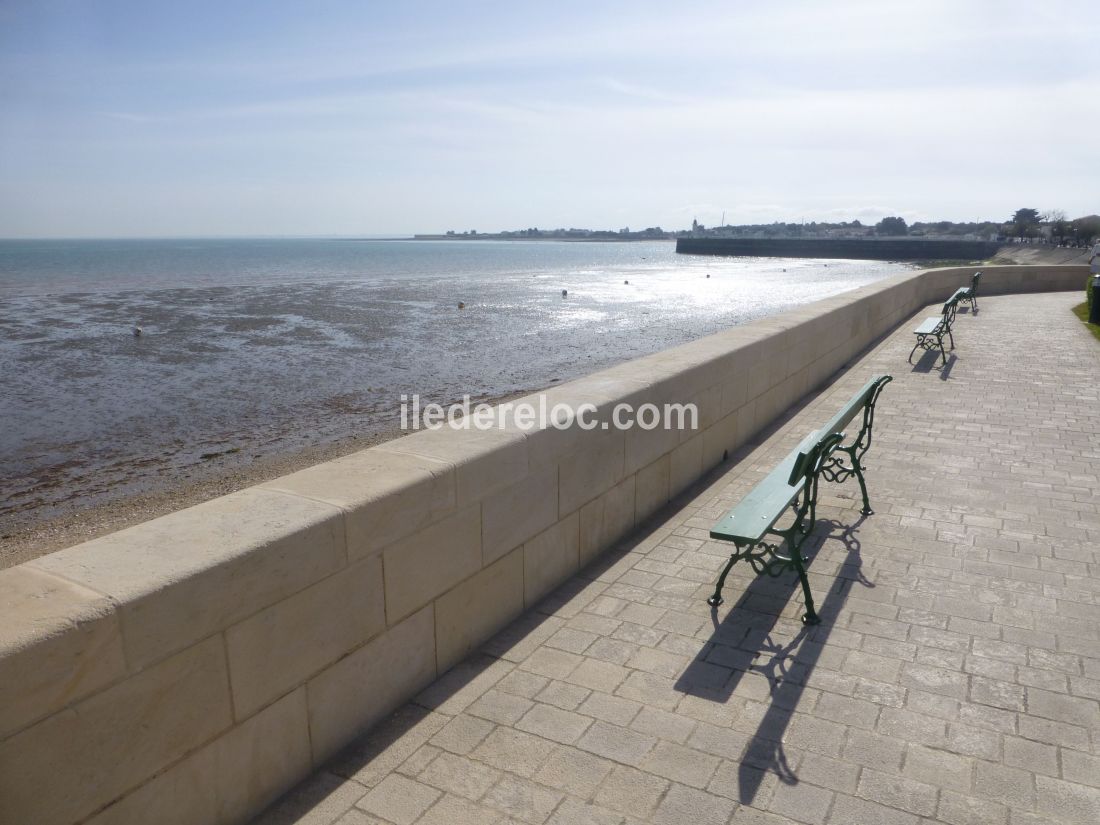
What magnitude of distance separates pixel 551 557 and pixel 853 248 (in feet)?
448

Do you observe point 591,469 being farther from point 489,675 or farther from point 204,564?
point 204,564

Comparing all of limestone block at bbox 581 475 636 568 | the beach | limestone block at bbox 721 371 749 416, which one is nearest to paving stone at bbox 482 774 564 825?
limestone block at bbox 581 475 636 568

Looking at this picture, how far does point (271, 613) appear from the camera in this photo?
2559mm

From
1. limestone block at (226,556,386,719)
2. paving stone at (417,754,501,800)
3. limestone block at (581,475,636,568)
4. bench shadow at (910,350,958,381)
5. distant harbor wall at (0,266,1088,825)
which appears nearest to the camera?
distant harbor wall at (0,266,1088,825)

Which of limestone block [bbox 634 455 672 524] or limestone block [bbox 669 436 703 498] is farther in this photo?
limestone block [bbox 669 436 703 498]

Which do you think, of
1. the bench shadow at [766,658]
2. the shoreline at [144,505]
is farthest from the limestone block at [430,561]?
the shoreline at [144,505]

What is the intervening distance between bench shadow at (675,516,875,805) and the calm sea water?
10802 millimetres

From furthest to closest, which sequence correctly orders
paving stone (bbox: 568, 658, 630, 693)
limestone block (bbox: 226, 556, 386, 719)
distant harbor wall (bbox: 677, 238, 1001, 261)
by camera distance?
distant harbor wall (bbox: 677, 238, 1001, 261) < paving stone (bbox: 568, 658, 630, 693) < limestone block (bbox: 226, 556, 386, 719)

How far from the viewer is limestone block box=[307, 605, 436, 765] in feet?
9.41

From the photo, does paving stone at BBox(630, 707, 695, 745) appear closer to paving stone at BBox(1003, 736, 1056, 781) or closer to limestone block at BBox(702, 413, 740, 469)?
paving stone at BBox(1003, 736, 1056, 781)

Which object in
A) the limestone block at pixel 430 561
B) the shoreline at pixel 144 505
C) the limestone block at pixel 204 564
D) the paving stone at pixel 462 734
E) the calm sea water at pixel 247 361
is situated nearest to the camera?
the limestone block at pixel 204 564

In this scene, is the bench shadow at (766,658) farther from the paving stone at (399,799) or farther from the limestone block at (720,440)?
the limestone block at (720,440)

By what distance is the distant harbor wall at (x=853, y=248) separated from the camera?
4377 inches

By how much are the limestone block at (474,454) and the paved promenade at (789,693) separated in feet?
2.63
